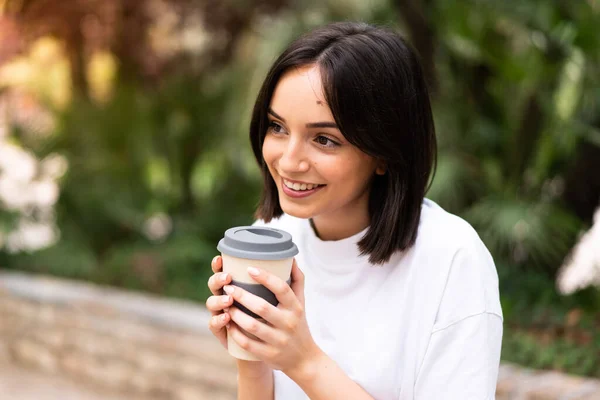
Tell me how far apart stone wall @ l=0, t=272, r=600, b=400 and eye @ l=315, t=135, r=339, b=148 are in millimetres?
2704

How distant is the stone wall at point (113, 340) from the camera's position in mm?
4070

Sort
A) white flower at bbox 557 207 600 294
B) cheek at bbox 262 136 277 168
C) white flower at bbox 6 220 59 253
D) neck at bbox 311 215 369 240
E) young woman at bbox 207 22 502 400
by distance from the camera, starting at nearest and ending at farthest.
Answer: young woman at bbox 207 22 502 400, cheek at bbox 262 136 277 168, neck at bbox 311 215 369 240, white flower at bbox 557 207 600 294, white flower at bbox 6 220 59 253

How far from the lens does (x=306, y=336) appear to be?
1322 mm

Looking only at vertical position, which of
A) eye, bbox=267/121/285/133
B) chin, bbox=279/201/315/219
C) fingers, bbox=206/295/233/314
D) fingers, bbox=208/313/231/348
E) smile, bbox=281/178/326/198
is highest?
Result: eye, bbox=267/121/285/133

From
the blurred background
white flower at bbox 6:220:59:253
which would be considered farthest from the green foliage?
white flower at bbox 6:220:59:253

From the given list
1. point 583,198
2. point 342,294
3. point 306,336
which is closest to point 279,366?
point 306,336

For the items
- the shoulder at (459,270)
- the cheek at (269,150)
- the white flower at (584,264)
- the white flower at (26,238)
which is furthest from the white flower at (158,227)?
the shoulder at (459,270)

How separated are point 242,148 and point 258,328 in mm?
4536

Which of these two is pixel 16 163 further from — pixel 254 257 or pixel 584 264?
pixel 254 257

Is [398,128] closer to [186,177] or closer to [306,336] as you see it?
[306,336]

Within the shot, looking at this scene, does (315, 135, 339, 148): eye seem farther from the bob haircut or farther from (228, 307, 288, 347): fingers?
(228, 307, 288, 347): fingers

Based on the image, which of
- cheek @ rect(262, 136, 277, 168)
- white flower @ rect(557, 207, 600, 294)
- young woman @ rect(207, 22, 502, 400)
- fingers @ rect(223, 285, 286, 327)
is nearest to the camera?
fingers @ rect(223, 285, 286, 327)

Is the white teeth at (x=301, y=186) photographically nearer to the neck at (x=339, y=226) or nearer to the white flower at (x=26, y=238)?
the neck at (x=339, y=226)

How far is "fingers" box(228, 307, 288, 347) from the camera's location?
1246 mm
